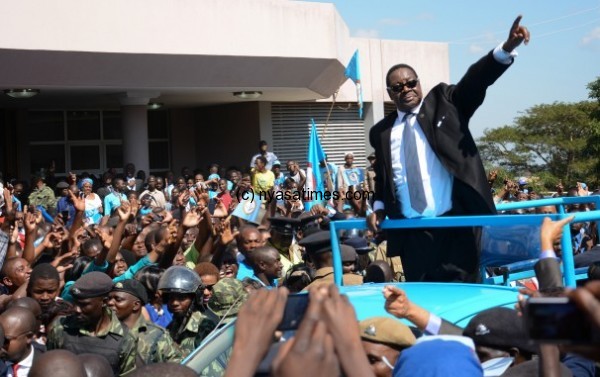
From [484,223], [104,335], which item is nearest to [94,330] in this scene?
[104,335]

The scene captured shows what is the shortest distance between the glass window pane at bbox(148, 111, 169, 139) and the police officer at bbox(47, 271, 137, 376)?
62.2 ft

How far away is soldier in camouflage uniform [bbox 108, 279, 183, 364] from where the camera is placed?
546cm

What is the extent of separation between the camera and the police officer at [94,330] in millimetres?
5578

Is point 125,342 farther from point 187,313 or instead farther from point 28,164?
point 28,164

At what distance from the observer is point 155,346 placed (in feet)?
18.1

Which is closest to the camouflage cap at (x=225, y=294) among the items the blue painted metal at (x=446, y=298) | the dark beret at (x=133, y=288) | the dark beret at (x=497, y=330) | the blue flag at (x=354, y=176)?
the dark beret at (x=133, y=288)

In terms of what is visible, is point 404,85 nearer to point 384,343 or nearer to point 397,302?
point 397,302

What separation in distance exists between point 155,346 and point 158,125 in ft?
64.6

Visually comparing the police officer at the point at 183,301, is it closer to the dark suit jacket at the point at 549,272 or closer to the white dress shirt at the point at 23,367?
the white dress shirt at the point at 23,367

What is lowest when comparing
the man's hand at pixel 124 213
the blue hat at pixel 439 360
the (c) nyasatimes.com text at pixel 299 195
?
the blue hat at pixel 439 360

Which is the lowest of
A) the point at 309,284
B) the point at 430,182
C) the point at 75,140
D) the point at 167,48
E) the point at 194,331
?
the point at 194,331

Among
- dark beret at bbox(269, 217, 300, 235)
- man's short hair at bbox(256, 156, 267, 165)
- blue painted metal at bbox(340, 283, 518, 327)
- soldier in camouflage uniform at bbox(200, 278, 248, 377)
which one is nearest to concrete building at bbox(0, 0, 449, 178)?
man's short hair at bbox(256, 156, 267, 165)

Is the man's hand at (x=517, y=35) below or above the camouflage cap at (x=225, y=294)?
above

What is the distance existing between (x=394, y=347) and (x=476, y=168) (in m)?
1.78
